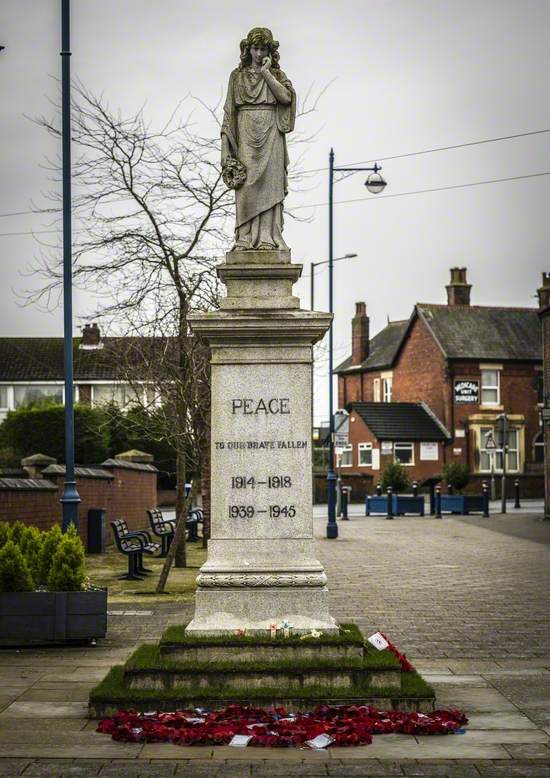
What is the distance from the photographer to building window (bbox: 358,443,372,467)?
207ft

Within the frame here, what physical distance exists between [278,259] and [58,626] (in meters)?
4.65

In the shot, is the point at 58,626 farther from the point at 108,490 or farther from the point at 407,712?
the point at 108,490

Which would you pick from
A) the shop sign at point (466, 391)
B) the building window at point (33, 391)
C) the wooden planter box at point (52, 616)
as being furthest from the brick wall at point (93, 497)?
the building window at point (33, 391)

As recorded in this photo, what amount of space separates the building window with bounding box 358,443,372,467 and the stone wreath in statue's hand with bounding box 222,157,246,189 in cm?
5250

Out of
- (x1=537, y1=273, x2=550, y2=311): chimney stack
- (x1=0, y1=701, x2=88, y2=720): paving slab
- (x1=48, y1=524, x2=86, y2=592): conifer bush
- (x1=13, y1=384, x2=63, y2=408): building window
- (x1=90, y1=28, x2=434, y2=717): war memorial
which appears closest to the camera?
(x1=0, y1=701, x2=88, y2=720): paving slab

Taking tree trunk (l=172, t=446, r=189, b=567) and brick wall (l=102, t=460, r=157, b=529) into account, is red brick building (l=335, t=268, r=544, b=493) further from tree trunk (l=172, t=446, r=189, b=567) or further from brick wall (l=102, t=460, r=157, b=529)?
tree trunk (l=172, t=446, r=189, b=567)

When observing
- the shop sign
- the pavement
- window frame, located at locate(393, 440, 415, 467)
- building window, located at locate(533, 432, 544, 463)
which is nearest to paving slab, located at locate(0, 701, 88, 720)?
the pavement

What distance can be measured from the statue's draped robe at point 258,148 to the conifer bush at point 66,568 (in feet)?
12.9

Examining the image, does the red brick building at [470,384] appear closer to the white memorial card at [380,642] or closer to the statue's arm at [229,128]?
the statue's arm at [229,128]

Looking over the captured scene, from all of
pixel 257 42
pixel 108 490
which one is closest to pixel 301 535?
pixel 257 42

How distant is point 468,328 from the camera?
212ft

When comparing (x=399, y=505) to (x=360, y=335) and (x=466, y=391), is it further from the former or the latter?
(x=360, y=335)

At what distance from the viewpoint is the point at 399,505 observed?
146 feet

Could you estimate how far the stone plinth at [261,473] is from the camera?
32.6ft
